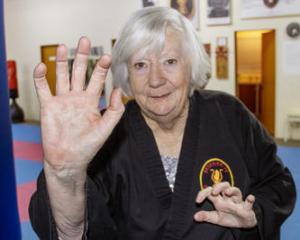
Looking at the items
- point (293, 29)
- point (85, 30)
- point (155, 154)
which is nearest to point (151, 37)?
point (155, 154)

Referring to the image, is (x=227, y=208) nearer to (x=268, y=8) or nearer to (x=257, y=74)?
(x=268, y=8)

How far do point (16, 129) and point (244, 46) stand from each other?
630 cm

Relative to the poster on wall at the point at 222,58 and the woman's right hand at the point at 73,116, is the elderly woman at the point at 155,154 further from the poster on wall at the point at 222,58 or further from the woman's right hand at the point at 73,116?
the poster on wall at the point at 222,58

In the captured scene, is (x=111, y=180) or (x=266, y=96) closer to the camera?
(x=111, y=180)

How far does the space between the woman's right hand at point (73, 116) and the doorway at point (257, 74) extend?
656 cm

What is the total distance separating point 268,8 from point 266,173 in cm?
603

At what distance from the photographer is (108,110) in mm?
1252

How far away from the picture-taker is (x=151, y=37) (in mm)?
1555

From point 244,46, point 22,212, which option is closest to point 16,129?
point 22,212

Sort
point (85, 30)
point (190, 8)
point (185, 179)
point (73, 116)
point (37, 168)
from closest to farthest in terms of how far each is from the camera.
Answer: point (73, 116), point (185, 179), point (37, 168), point (190, 8), point (85, 30)

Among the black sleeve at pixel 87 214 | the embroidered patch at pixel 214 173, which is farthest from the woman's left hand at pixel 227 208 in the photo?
the black sleeve at pixel 87 214

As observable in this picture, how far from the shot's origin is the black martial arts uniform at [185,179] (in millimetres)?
1484

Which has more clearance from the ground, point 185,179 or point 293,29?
point 293,29

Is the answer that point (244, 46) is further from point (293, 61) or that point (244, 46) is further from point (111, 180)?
point (111, 180)
